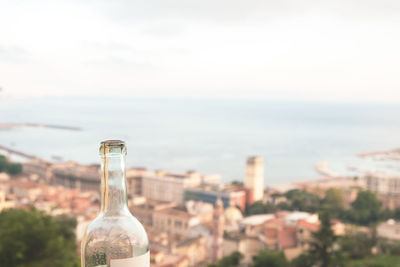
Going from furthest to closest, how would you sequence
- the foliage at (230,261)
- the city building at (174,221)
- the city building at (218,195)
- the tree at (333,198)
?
the city building at (218,195)
the tree at (333,198)
the city building at (174,221)
the foliage at (230,261)

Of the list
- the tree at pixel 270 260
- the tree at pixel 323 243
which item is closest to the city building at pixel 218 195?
the tree at pixel 270 260

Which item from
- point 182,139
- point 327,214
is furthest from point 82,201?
point 182,139

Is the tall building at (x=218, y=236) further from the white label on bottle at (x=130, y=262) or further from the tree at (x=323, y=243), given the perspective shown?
the white label on bottle at (x=130, y=262)

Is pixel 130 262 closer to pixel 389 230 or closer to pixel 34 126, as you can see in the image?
pixel 389 230

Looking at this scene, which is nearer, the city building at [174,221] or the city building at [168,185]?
the city building at [174,221]

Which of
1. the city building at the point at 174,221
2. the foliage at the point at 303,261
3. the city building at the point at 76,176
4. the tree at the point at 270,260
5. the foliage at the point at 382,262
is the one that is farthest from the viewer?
the city building at the point at 76,176

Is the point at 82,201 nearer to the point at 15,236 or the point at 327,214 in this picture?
the point at 327,214

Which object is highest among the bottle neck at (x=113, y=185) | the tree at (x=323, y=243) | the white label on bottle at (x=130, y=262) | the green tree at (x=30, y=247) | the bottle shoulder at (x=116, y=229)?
the bottle neck at (x=113, y=185)
